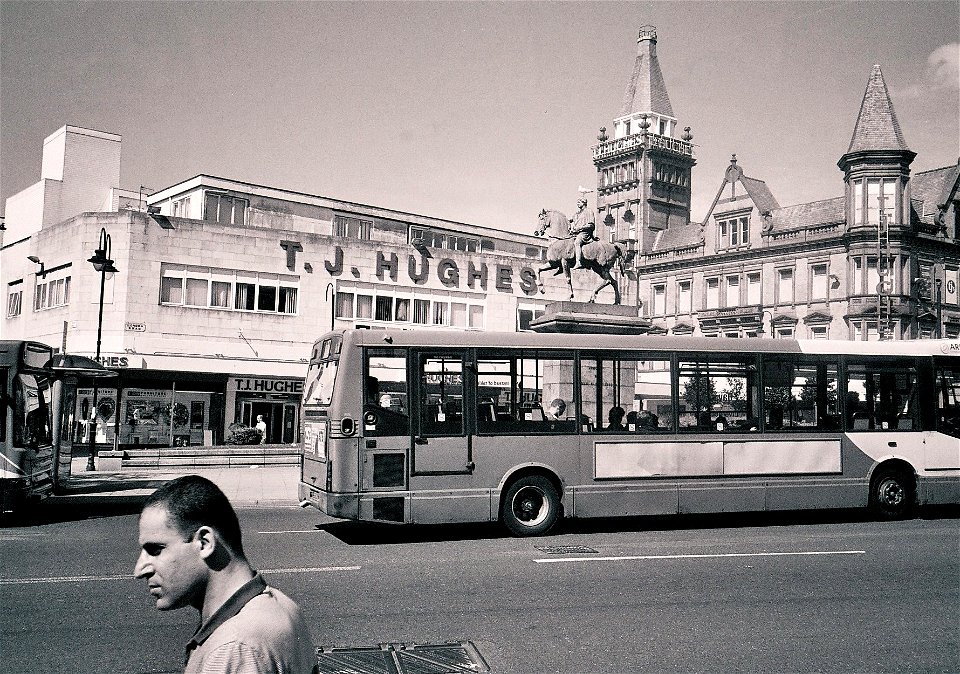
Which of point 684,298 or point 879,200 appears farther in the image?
point 684,298

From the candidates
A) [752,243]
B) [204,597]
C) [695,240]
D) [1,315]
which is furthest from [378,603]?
[695,240]

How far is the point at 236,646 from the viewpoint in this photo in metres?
2.41

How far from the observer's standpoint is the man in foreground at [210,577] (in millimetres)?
2488

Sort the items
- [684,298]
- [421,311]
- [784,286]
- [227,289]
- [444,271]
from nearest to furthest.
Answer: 1. [227,289]
2. [421,311]
3. [444,271]
4. [784,286]
5. [684,298]

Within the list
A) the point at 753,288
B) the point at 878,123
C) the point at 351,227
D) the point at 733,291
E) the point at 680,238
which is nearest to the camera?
the point at 351,227

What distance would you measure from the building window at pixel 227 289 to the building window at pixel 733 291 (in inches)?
1534

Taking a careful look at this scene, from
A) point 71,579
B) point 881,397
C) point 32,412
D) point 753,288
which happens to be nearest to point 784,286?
point 753,288

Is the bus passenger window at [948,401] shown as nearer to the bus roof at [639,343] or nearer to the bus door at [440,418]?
the bus roof at [639,343]

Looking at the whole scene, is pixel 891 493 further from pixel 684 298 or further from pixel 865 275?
pixel 684 298

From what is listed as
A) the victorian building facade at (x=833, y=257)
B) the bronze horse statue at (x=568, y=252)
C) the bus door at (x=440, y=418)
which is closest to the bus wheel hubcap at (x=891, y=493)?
the bus door at (x=440, y=418)

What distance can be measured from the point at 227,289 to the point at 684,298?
4365cm

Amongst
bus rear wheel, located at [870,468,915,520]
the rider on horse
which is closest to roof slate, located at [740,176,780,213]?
the rider on horse

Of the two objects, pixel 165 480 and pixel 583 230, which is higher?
pixel 583 230

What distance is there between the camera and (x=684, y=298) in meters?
73.1
